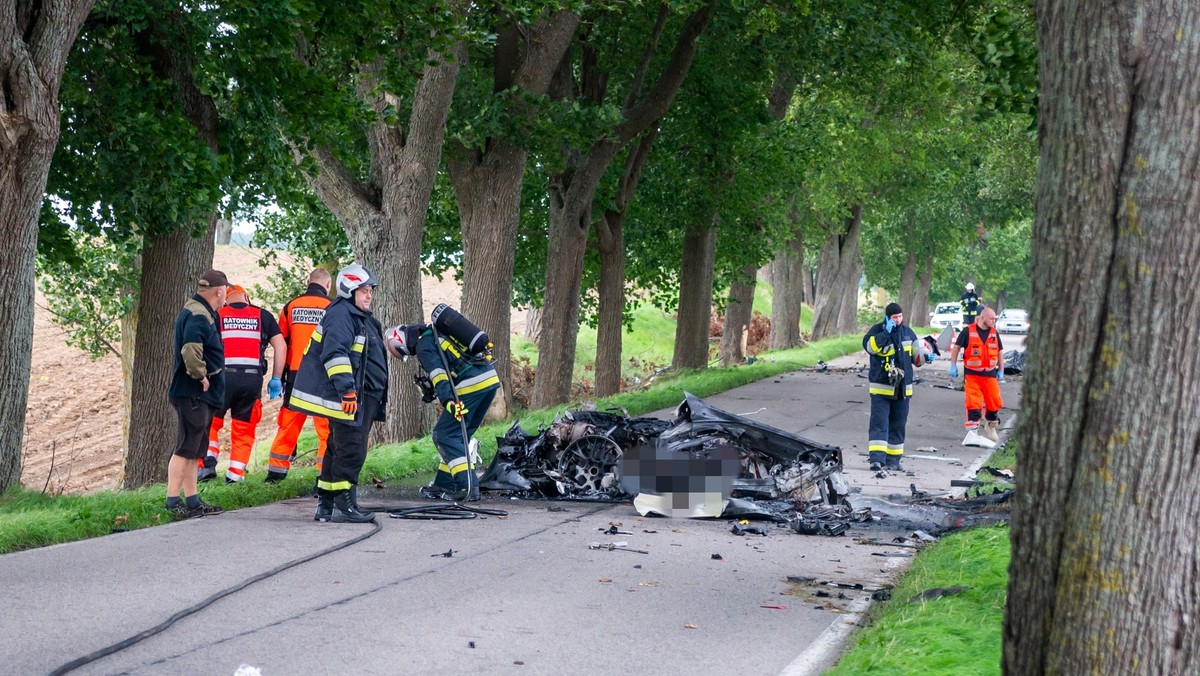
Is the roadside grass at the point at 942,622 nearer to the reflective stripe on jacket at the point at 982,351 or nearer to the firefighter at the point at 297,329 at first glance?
the firefighter at the point at 297,329

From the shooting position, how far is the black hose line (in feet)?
19.2

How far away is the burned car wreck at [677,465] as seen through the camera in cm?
1086

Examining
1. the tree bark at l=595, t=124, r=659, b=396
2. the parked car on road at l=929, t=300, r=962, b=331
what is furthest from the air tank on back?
the parked car on road at l=929, t=300, r=962, b=331

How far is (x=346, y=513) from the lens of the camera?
10289mm

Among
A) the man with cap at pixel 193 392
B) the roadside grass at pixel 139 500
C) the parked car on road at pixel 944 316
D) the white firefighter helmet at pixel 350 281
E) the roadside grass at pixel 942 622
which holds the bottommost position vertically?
the roadside grass at pixel 139 500

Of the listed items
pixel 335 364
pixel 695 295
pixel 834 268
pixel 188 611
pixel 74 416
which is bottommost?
pixel 74 416

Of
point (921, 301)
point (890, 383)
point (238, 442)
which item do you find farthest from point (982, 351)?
point (921, 301)

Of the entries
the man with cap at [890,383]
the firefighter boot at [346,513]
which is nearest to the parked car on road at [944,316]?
the man with cap at [890,383]

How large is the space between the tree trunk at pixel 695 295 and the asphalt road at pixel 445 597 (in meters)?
15.3

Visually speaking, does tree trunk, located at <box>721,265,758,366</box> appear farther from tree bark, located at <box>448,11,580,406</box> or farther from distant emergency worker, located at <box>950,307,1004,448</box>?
distant emergency worker, located at <box>950,307,1004,448</box>

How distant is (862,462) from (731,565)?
6.73m

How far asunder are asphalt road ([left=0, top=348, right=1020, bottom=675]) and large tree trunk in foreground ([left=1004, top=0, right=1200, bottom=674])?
6.84 ft

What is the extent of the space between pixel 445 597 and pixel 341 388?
2.96 m

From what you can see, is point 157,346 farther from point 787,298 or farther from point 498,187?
point 787,298
